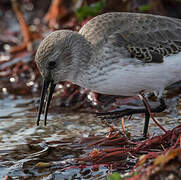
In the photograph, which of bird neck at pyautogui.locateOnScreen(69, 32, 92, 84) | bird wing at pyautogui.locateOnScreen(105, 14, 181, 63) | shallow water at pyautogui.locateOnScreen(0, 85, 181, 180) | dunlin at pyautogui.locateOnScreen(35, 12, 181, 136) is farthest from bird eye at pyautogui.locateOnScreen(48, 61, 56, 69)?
shallow water at pyautogui.locateOnScreen(0, 85, 181, 180)

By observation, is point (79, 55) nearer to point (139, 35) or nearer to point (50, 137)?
point (139, 35)

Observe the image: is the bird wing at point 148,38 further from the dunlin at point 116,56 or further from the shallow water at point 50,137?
the shallow water at point 50,137

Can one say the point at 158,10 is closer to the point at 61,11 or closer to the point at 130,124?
the point at 61,11

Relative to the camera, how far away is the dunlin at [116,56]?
15.0ft

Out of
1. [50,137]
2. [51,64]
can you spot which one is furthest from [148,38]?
[50,137]

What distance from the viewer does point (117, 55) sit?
4.59m

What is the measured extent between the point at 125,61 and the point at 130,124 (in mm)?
1445

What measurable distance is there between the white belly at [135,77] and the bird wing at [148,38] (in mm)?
104

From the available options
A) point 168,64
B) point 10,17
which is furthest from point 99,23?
point 10,17

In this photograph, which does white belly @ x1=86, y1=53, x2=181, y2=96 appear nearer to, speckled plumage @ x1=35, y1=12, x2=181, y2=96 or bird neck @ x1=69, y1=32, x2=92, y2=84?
speckled plumage @ x1=35, y1=12, x2=181, y2=96

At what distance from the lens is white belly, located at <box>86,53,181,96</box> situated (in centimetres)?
450

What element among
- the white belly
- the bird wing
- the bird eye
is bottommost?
the white belly

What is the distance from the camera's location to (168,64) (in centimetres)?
477

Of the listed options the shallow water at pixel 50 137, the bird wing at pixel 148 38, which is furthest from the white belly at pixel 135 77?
the shallow water at pixel 50 137
